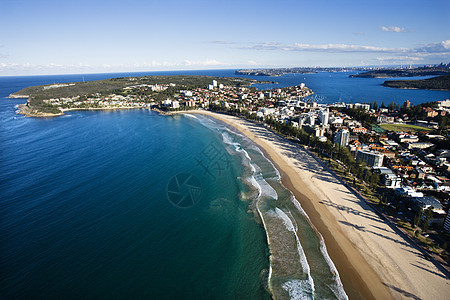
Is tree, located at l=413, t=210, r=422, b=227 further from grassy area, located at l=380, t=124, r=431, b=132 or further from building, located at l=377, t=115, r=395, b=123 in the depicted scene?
building, located at l=377, t=115, r=395, b=123

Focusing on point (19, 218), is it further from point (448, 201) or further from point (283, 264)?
point (448, 201)

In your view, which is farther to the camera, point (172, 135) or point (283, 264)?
point (172, 135)

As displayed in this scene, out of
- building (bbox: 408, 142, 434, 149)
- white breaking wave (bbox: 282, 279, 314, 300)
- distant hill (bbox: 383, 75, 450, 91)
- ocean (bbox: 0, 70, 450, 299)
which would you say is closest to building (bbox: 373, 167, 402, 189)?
ocean (bbox: 0, 70, 450, 299)

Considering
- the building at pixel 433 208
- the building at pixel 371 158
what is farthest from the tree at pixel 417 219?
the building at pixel 371 158

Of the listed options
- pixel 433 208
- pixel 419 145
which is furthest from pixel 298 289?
pixel 419 145

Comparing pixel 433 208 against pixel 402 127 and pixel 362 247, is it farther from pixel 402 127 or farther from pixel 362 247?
pixel 402 127

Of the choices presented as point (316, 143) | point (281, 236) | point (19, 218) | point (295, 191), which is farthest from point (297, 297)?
point (316, 143)

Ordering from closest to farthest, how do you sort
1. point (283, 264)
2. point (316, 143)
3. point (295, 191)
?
point (283, 264) → point (295, 191) → point (316, 143)

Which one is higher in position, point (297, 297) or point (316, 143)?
point (316, 143)
